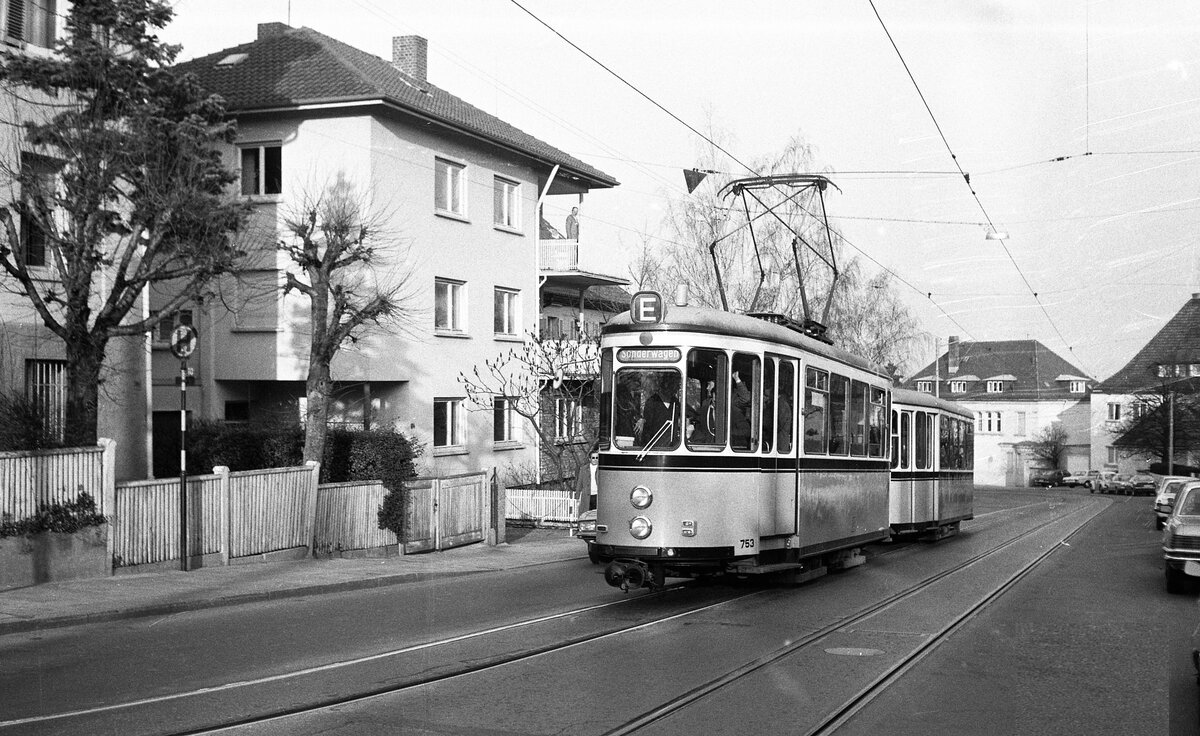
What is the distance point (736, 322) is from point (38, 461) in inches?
326

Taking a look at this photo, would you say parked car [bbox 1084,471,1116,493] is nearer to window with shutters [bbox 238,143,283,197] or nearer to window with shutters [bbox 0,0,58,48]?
window with shutters [bbox 238,143,283,197]

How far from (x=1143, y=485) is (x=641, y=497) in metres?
68.1

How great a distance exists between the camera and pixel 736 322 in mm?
12773

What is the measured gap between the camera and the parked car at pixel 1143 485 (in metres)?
71.3

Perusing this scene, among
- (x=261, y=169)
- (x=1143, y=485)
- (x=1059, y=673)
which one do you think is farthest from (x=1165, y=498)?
(x=1143, y=485)

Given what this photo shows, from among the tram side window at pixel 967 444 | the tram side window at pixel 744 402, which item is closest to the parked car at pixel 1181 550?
the tram side window at pixel 744 402

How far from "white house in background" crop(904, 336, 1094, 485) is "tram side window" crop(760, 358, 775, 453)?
2957 inches

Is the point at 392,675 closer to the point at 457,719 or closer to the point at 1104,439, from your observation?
the point at 457,719

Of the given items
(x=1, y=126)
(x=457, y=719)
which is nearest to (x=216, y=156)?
(x=1, y=126)

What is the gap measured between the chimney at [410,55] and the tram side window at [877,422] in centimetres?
2164

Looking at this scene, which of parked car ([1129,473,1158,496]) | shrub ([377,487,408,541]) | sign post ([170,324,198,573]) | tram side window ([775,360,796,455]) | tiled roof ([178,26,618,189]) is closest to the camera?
tram side window ([775,360,796,455])

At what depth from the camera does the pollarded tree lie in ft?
51.8

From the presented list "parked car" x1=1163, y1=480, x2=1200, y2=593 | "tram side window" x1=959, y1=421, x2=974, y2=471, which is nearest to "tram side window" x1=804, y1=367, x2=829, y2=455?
"parked car" x1=1163, y1=480, x2=1200, y2=593

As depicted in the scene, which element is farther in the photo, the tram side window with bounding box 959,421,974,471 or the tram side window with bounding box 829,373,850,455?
the tram side window with bounding box 959,421,974,471
